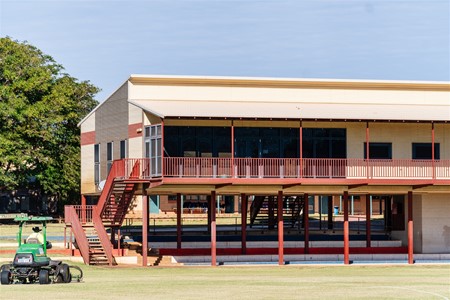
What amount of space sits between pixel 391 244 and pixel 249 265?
1220cm

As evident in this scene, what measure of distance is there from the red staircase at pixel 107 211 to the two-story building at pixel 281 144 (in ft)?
0.25

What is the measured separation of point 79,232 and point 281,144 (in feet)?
37.2

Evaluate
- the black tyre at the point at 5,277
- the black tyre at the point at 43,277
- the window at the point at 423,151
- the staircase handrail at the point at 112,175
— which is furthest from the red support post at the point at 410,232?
the black tyre at the point at 5,277

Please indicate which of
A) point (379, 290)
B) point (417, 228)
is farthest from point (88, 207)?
point (379, 290)

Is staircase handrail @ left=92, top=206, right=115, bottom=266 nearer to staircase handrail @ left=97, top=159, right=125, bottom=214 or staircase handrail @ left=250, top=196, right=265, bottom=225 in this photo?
staircase handrail @ left=97, top=159, right=125, bottom=214

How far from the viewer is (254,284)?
40.1 meters

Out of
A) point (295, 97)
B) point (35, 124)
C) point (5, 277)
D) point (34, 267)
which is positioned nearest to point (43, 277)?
point (34, 267)

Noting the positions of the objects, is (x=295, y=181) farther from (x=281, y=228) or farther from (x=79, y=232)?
→ (x=79, y=232)

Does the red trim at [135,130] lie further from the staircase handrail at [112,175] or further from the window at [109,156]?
the window at [109,156]

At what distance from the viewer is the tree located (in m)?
86.2

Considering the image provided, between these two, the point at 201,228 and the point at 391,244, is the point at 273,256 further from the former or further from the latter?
the point at 201,228

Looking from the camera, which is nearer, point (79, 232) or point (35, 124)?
point (79, 232)

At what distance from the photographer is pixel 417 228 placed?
62.7 metres

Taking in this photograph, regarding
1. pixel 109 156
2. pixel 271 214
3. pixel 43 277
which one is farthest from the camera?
pixel 271 214
